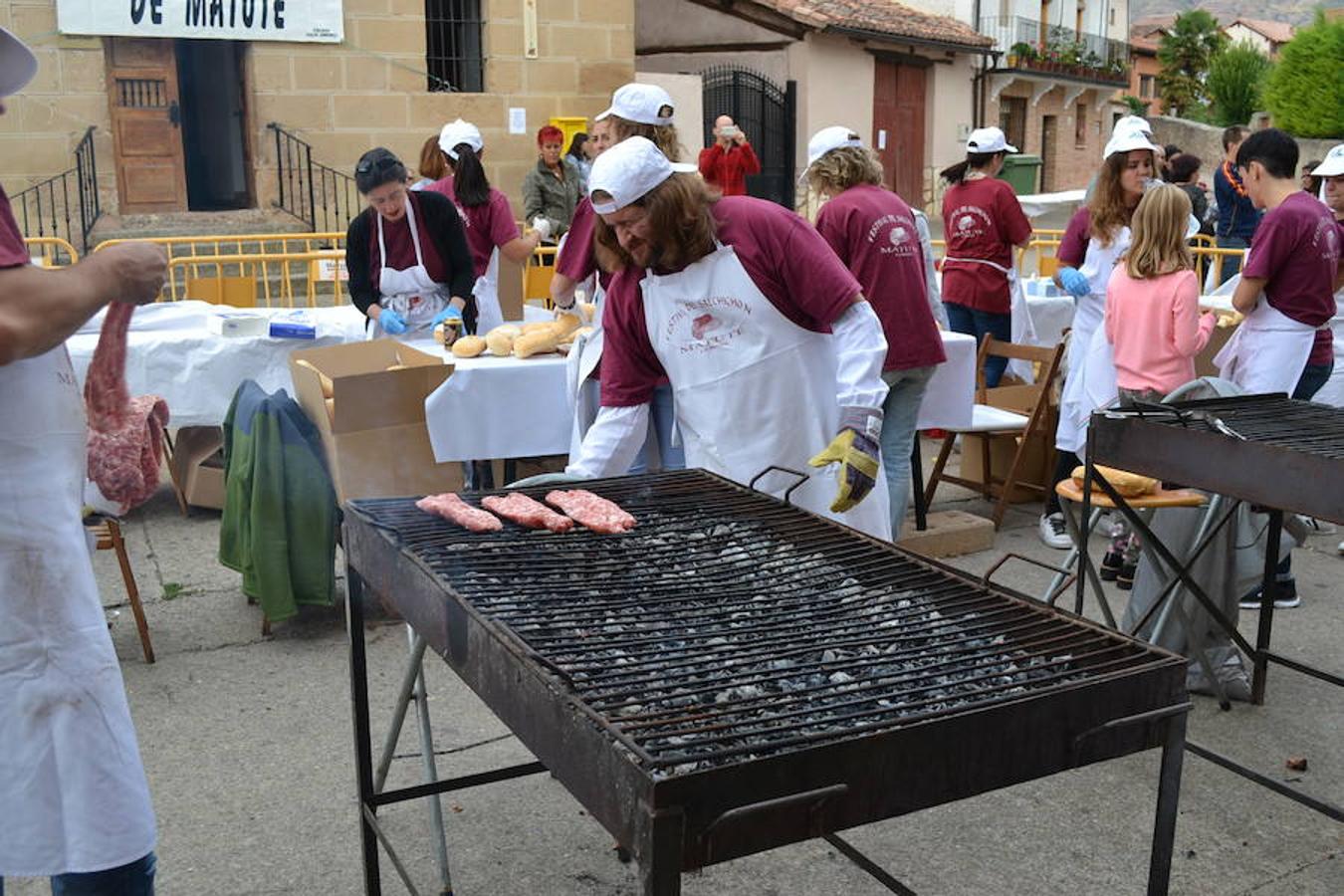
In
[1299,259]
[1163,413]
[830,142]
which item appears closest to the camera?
[1163,413]

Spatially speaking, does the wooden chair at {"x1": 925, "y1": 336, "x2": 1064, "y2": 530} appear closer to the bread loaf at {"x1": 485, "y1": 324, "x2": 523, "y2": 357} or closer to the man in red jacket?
the bread loaf at {"x1": 485, "y1": 324, "x2": 523, "y2": 357}

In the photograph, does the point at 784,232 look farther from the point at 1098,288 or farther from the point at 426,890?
the point at 1098,288

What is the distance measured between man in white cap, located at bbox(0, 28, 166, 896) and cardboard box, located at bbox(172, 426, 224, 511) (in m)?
4.38

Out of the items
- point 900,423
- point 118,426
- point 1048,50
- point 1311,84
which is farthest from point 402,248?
point 1048,50

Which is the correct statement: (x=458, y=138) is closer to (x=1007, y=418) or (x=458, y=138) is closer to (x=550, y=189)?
(x=1007, y=418)

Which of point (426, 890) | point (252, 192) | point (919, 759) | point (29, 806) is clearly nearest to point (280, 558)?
point (426, 890)

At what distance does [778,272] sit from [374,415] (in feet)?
6.94

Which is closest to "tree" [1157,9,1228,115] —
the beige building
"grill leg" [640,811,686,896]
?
the beige building

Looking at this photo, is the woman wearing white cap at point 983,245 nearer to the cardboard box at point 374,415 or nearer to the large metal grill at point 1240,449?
the large metal grill at point 1240,449

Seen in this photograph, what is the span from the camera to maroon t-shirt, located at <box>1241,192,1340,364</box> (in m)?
5.04

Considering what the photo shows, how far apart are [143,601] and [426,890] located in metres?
2.66

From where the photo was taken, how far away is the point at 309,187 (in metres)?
15.8

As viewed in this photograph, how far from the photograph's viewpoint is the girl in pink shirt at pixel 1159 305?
5.12 m

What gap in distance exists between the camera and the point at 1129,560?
222 inches
